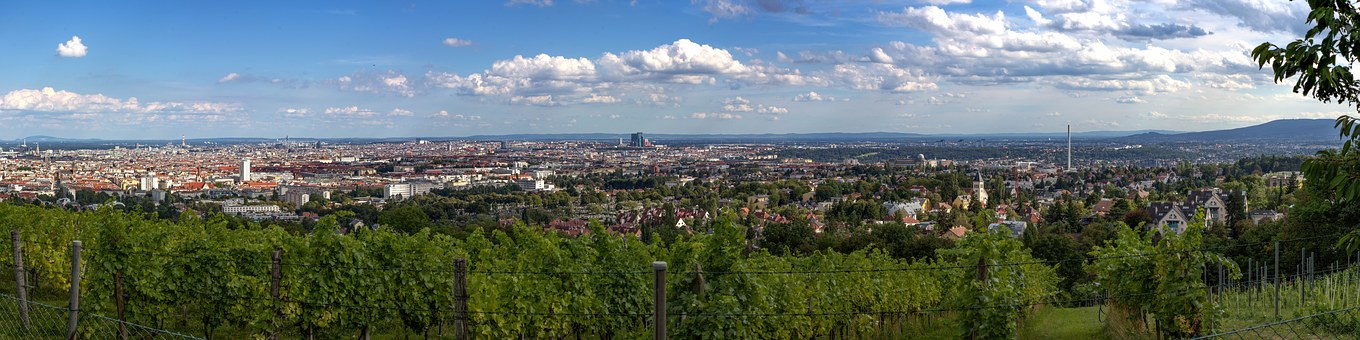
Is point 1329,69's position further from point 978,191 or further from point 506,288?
point 978,191

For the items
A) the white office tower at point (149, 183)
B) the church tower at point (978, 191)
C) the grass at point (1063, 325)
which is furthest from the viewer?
the white office tower at point (149, 183)

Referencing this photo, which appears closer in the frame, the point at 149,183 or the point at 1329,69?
the point at 1329,69

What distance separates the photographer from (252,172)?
128125mm

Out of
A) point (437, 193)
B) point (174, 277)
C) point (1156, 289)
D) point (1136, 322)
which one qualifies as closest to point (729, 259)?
point (1156, 289)

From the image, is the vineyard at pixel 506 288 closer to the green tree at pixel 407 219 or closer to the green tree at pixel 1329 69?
the green tree at pixel 1329 69

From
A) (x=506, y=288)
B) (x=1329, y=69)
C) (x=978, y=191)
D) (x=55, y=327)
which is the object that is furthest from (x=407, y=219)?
(x=978, y=191)

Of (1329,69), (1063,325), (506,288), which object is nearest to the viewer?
(1329,69)

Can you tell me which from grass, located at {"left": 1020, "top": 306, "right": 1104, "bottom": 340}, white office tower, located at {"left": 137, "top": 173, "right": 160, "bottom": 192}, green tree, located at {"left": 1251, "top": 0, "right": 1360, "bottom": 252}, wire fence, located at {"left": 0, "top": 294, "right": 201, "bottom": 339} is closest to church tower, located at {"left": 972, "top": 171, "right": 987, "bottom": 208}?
grass, located at {"left": 1020, "top": 306, "right": 1104, "bottom": 340}

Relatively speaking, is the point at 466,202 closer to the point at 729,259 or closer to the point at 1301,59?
the point at 729,259

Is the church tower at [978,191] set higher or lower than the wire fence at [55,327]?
lower

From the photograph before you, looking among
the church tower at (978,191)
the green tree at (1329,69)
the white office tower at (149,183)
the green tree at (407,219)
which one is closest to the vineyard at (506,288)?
the green tree at (1329,69)

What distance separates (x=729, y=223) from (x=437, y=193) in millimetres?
91802

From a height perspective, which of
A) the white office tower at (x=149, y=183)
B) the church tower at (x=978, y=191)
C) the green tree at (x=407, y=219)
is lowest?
the church tower at (x=978, y=191)

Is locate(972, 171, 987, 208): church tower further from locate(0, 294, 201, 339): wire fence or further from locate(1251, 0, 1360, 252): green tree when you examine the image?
locate(1251, 0, 1360, 252): green tree
